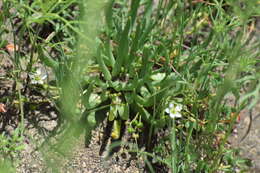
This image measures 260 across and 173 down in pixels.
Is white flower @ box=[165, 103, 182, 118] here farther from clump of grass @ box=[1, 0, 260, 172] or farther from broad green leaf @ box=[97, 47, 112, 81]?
broad green leaf @ box=[97, 47, 112, 81]

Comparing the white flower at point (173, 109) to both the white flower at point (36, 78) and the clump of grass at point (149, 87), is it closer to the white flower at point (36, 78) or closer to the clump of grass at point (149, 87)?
the clump of grass at point (149, 87)

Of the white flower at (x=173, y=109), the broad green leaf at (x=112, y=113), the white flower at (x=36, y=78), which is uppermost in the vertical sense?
the white flower at (x=36, y=78)

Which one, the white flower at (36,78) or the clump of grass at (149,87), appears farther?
the white flower at (36,78)

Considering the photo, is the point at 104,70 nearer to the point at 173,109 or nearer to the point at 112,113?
the point at 112,113

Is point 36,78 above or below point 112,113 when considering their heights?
above

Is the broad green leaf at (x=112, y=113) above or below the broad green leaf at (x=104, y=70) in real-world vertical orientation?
below

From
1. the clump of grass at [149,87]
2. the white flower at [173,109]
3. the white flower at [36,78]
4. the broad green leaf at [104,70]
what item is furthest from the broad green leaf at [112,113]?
the white flower at [36,78]

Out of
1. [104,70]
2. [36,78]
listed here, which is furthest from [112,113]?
[36,78]

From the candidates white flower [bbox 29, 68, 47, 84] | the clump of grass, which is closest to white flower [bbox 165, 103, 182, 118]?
the clump of grass

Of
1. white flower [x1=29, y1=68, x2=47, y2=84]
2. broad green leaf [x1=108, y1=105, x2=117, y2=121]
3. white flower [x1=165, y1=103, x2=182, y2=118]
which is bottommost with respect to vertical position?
broad green leaf [x1=108, y1=105, x2=117, y2=121]

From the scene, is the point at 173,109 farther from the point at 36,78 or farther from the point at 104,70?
the point at 36,78

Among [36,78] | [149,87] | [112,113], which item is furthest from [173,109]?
[36,78]
